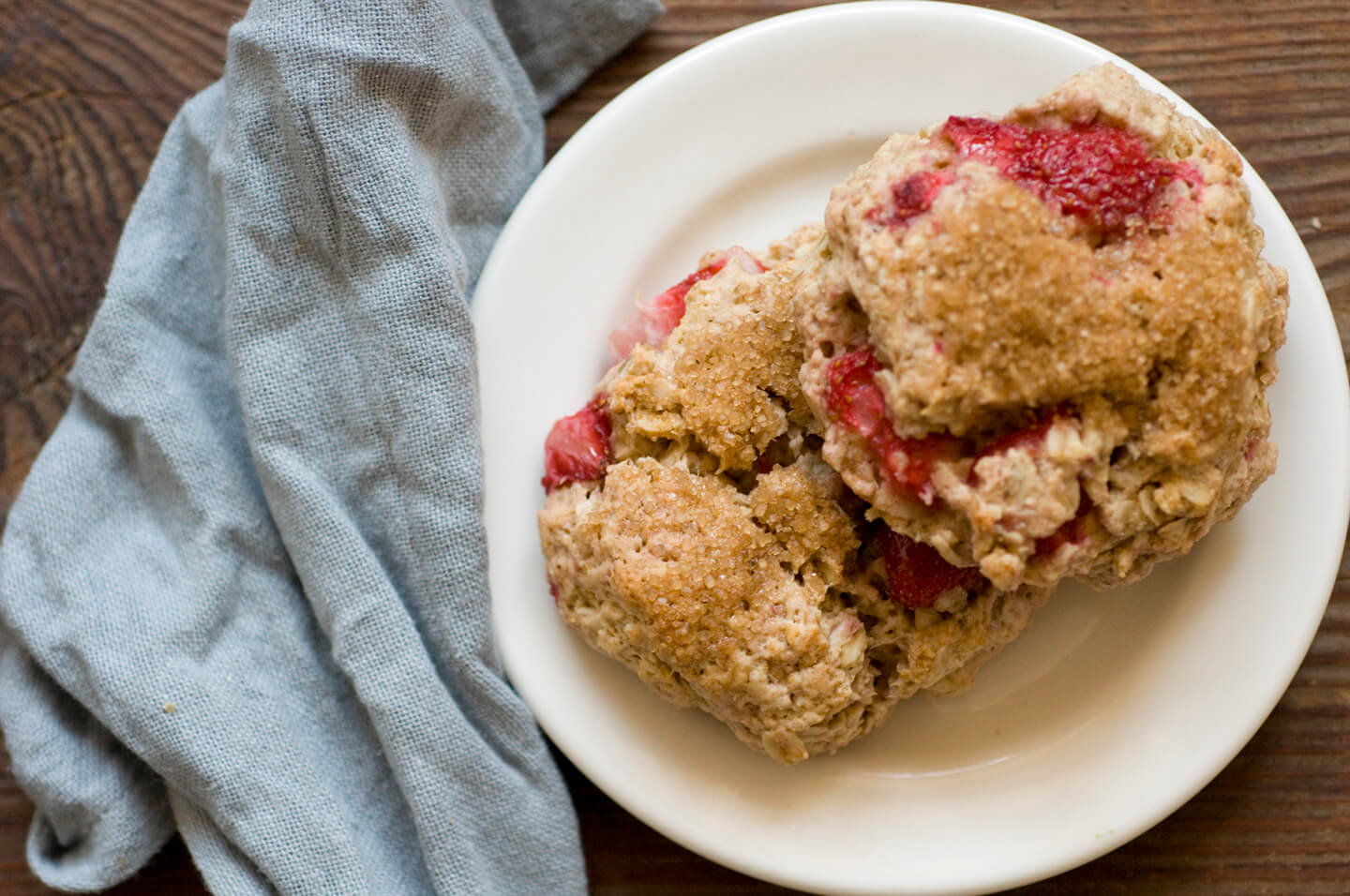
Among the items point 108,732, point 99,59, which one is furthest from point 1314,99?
point 108,732

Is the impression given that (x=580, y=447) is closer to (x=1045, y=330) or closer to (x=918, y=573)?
(x=918, y=573)

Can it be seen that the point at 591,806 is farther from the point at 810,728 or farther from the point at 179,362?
the point at 179,362

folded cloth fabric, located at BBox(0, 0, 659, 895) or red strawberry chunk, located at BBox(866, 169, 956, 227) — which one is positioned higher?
red strawberry chunk, located at BBox(866, 169, 956, 227)

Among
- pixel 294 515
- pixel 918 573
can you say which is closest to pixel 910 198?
pixel 918 573

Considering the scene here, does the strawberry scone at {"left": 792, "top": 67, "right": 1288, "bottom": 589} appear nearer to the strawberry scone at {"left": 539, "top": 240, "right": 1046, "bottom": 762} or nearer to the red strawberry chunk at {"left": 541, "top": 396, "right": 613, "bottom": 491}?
the strawberry scone at {"left": 539, "top": 240, "right": 1046, "bottom": 762}

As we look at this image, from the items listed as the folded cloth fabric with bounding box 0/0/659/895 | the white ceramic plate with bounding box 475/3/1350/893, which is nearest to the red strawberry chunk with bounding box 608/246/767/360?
the white ceramic plate with bounding box 475/3/1350/893

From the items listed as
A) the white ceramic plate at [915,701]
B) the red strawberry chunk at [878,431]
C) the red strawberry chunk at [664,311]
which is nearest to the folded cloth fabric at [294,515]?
the white ceramic plate at [915,701]

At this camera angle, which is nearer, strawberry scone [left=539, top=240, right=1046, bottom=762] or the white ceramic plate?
strawberry scone [left=539, top=240, right=1046, bottom=762]

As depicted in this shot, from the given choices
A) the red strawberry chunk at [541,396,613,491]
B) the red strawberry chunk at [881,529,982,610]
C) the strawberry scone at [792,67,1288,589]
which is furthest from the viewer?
the red strawberry chunk at [541,396,613,491]
